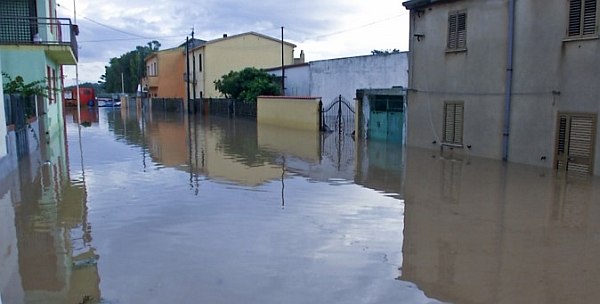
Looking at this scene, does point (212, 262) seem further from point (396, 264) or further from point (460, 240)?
point (460, 240)

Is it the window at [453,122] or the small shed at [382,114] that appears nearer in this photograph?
the window at [453,122]

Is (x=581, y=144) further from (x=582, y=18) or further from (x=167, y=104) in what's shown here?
(x=167, y=104)

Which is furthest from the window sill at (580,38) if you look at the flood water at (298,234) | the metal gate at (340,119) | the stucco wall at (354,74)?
the stucco wall at (354,74)

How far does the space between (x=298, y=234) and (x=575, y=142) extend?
8551mm

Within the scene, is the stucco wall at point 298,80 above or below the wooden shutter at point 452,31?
below

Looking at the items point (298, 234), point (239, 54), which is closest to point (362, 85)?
point (239, 54)

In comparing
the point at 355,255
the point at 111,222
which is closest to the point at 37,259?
the point at 111,222

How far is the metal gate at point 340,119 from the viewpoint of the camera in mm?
25750

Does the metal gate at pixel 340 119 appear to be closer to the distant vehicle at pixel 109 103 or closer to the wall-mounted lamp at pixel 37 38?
the wall-mounted lamp at pixel 37 38

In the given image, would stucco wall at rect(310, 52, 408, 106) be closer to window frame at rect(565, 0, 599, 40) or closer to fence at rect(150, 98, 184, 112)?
window frame at rect(565, 0, 599, 40)

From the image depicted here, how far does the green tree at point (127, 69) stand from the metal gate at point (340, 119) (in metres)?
Answer: 70.3

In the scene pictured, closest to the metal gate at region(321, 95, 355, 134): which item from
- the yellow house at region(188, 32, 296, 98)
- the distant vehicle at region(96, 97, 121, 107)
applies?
the yellow house at region(188, 32, 296, 98)

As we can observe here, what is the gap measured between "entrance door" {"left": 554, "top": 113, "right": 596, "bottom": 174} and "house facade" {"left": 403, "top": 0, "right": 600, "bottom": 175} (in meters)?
0.02

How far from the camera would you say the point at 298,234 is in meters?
7.39
